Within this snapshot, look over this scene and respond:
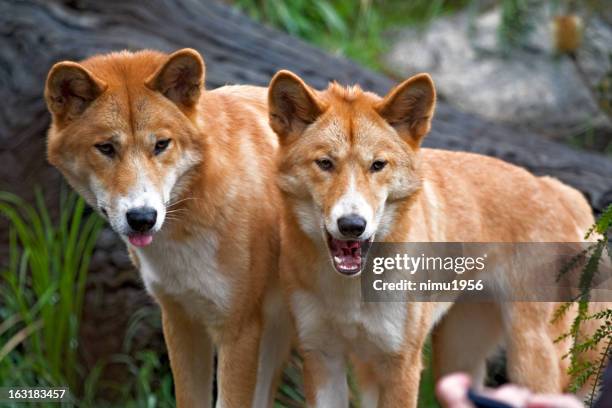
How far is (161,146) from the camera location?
4391 millimetres

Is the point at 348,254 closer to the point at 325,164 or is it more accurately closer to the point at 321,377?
the point at 325,164

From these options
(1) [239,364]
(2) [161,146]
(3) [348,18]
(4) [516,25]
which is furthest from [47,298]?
(3) [348,18]

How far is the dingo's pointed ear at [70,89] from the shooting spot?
14.3 feet

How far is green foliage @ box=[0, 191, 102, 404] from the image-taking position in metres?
6.42

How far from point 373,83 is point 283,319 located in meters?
3.20

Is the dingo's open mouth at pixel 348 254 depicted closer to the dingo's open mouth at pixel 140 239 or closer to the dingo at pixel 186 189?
the dingo at pixel 186 189

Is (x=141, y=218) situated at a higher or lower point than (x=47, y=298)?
higher

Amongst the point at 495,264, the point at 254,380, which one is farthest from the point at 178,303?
the point at 495,264

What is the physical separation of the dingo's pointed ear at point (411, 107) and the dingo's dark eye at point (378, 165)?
24cm

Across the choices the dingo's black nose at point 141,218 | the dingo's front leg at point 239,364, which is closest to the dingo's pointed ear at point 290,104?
the dingo's black nose at point 141,218

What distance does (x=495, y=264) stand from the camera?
5.16m

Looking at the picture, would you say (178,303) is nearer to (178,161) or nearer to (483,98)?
(178,161)

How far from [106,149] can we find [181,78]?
0.49 m

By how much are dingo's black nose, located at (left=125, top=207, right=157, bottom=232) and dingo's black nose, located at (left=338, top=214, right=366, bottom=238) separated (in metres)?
0.81
